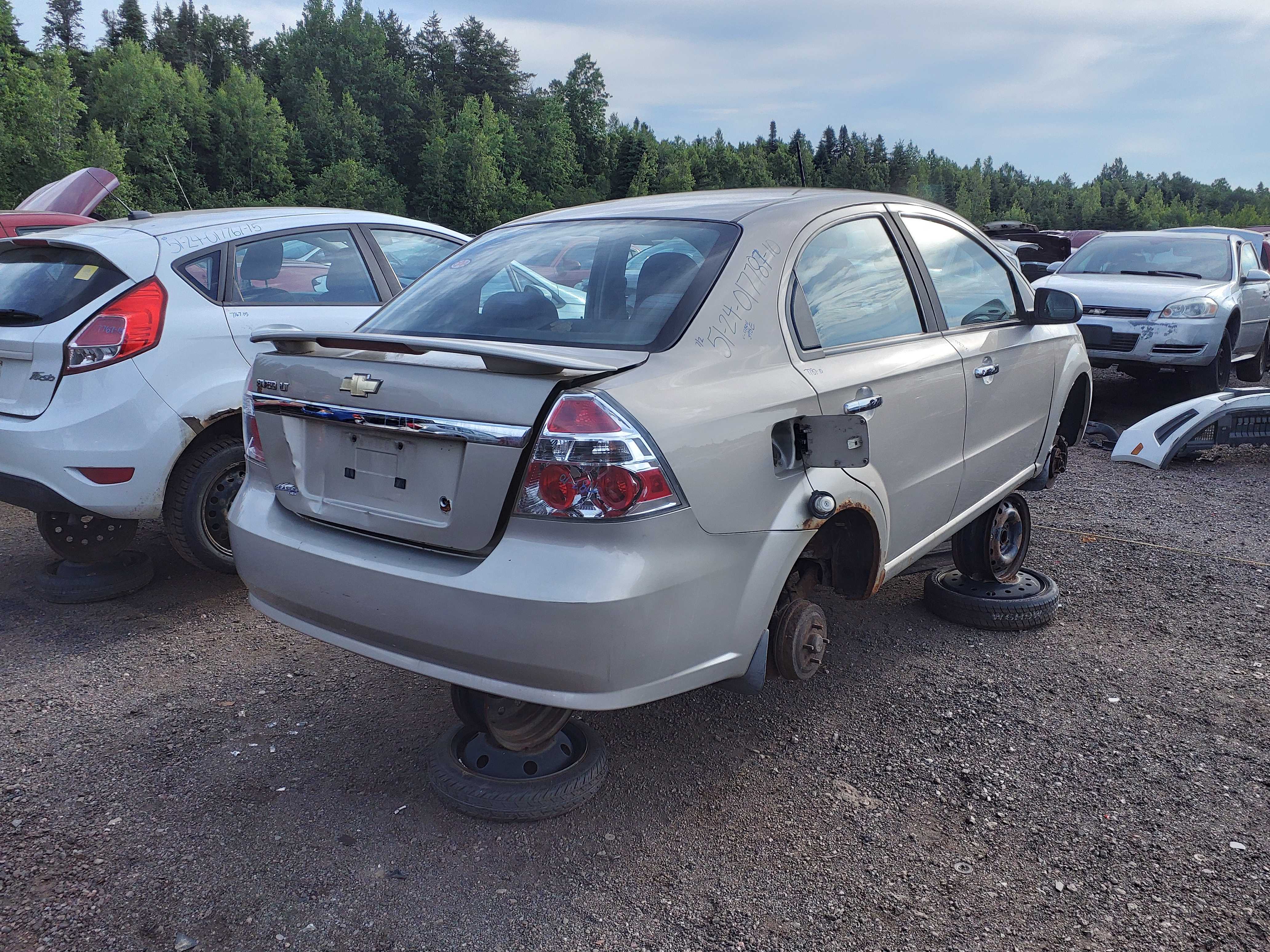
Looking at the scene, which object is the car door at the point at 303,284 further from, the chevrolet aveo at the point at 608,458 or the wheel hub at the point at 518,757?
the wheel hub at the point at 518,757

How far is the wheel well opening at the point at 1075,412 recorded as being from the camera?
489 centimetres

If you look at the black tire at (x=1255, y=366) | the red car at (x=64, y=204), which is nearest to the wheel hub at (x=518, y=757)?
the red car at (x=64, y=204)

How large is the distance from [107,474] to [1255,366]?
1182cm

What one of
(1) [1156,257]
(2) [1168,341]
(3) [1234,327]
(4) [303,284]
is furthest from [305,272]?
(1) [1156,257]

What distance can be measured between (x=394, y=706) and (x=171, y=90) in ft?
315

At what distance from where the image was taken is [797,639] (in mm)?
2795

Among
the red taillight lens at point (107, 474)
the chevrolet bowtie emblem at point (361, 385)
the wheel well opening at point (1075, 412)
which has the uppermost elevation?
the chevrolet bowtie emblem at point (361, 385)

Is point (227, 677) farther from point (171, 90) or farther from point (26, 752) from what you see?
point (171, 90)

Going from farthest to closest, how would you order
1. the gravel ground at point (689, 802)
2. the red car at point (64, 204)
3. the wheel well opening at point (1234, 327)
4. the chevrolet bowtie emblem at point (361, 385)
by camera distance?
the wheel well opening at point (1234, 327) < the red car at point (64, 204) < the chevrolet bowtie emblem at point (361, 385) < the gravel ground at point (689, 802)

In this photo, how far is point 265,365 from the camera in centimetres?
276

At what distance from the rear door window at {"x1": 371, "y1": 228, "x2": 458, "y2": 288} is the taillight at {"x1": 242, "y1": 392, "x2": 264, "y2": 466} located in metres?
2.37

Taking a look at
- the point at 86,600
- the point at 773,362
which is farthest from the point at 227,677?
the point at 773,362

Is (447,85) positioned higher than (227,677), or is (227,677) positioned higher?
(447,85)

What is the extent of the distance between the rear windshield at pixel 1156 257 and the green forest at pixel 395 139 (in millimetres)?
52317
